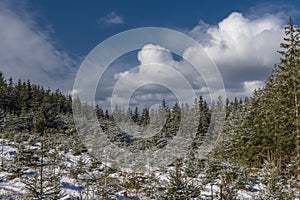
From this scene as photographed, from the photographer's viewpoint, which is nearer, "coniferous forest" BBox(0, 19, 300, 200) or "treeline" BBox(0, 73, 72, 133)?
"coniferous forest" BBox(0, 19, 300, 200)

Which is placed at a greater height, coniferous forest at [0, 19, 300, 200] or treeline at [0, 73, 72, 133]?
treeline at [0, 73, 72, 133]

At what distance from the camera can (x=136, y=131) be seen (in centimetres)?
4297

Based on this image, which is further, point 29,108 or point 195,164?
point 29,108

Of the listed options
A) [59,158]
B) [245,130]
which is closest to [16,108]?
[59,158]

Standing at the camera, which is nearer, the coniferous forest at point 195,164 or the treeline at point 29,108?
the coniferous forest at point 195,164

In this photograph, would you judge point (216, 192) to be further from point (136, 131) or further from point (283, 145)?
point (136, 131)

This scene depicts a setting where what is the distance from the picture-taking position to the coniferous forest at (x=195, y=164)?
1009 cm

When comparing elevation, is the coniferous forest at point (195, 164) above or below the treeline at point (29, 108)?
below

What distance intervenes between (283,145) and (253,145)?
3270mm

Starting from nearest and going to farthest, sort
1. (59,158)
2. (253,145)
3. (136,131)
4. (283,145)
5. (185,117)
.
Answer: (59,158) < (283,145) < (253,145) < (136,131) < (185,117)

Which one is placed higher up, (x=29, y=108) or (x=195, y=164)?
(x=29, y=108)

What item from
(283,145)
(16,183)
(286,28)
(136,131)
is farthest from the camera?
(136,131)

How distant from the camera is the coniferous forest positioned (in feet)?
33.1

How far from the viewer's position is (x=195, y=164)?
64.4ft
